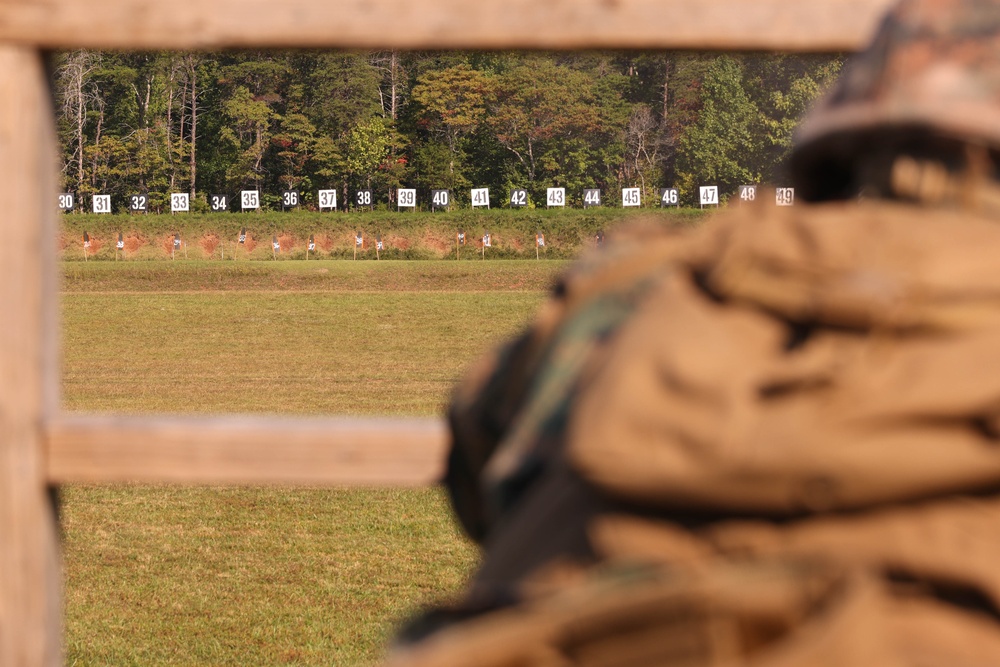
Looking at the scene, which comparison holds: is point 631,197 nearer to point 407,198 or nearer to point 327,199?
point 407,198

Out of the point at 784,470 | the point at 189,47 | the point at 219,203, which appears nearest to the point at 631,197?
the point at 219,203

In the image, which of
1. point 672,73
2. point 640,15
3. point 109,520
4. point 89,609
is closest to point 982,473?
point 640,15

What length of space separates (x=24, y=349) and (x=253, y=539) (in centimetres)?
571

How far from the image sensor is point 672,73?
5984cm

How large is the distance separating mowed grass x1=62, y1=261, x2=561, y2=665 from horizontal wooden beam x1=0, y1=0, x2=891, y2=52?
3727 millimetres

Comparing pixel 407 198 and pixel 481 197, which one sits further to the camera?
pixel 407 198

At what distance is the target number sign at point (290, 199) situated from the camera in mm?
61031

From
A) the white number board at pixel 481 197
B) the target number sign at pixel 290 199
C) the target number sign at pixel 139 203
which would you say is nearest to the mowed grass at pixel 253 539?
the white number board at pixel 481 197

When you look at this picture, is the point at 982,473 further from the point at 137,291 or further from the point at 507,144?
the point at 507,144

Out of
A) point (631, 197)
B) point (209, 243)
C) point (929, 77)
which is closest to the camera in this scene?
point (929, 77)

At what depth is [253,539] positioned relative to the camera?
25.9 feet

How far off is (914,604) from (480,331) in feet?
68.0

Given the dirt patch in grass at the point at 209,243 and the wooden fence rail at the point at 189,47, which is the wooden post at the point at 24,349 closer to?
the wooden fence rail at the point at 189,47

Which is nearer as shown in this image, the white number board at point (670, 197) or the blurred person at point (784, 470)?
the blurred person at point (784, 470)
